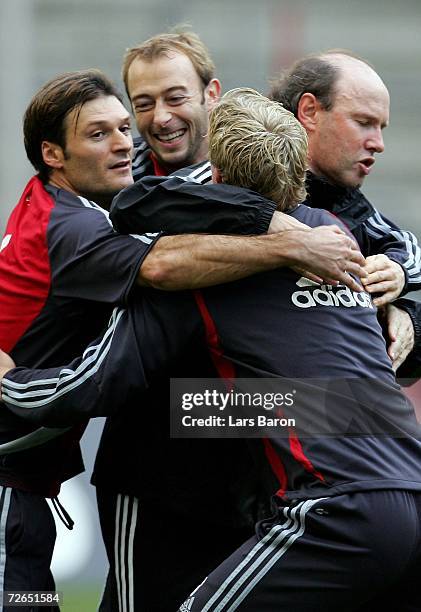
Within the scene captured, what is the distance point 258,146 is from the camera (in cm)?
307

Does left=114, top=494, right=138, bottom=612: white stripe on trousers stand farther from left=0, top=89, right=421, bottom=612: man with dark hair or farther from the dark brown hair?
the dark brown hair

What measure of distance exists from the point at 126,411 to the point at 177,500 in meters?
0.32

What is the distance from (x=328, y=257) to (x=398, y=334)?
2.18ft

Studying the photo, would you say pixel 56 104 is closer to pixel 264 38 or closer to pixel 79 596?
pixel 79 596

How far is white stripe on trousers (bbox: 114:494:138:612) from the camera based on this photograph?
146 inches

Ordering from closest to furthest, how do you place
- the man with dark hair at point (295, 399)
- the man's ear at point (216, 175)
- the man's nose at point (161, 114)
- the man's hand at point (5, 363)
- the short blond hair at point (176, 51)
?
the man with dark hair at point (295, 399) < the man's ear at point (216, 175) < the man's hand at point (5, 363) < the man's nose at point (161, 114) < the short blond hair at point (176, 51)

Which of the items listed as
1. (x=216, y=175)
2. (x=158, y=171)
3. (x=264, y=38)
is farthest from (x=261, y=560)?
(x=264, y=38)

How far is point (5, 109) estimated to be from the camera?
1219 cm

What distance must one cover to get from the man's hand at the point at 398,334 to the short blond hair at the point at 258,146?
704mm

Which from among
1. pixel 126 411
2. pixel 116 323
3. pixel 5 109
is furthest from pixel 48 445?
pixel 5 109

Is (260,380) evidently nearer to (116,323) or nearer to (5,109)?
(116,323)

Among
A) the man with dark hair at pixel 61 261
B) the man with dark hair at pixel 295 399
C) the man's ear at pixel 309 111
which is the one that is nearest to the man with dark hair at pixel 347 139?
the man's ear at pixel 309 111

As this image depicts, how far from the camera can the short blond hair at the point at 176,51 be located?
460 cm

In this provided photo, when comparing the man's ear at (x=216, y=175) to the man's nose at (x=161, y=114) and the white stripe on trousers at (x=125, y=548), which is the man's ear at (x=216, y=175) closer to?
the white stripe on trousers at (x=125, y=548)
